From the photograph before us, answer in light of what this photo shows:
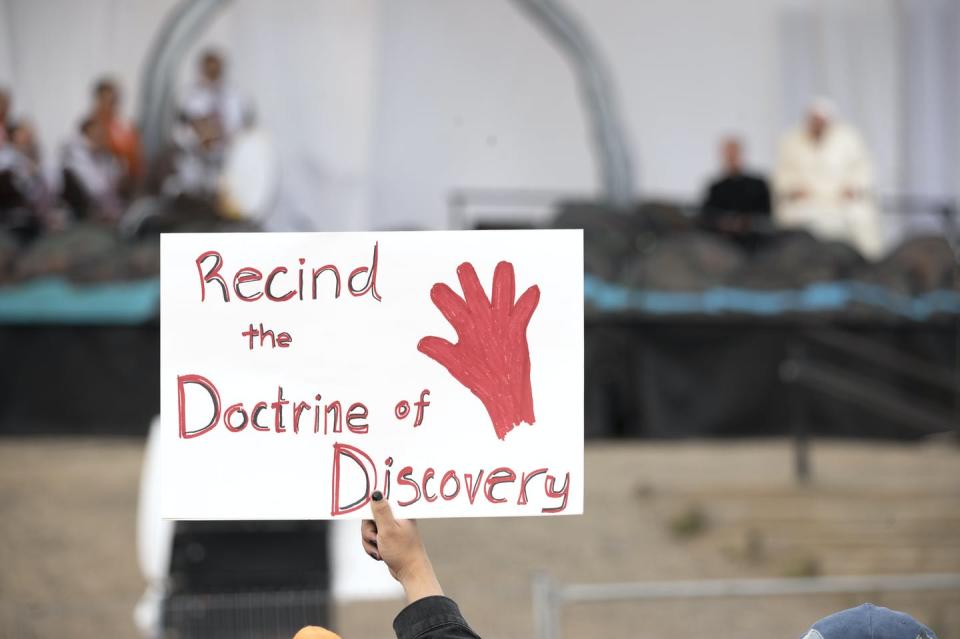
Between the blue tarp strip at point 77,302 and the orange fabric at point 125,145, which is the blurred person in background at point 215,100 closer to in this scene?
the orange fabric at point 125,145

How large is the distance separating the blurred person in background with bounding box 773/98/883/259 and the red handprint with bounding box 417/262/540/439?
30.2 ft

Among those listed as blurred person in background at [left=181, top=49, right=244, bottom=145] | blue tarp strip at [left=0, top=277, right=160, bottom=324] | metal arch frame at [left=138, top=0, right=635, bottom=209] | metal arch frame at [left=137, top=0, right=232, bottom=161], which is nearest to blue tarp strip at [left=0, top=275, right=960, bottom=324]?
blue tarp strip at [left=0, top=277, right=160, bottom=324]

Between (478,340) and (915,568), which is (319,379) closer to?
(478,340)

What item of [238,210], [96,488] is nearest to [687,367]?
[238,210]

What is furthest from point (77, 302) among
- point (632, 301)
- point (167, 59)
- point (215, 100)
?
point (632, 301)

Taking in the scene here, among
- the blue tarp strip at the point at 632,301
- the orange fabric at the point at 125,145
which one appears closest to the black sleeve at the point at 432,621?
the blue tarp strip at the point at 632,301

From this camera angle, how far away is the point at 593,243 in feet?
34.7

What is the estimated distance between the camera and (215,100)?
11547 mm

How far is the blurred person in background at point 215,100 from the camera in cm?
1138

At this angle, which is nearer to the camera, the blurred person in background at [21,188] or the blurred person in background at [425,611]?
the blurred person in background at [425,611]

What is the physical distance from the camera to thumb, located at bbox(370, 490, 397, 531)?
2.12 metres

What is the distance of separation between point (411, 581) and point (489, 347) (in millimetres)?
420

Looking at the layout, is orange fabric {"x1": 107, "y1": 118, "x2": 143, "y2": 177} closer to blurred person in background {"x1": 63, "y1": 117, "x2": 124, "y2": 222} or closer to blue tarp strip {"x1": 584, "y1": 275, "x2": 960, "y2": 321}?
blurred person in background {"x1": 63, "y1": 117, "x2": 124, "y2": 222}

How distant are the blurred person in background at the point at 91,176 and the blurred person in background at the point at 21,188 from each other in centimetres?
26
